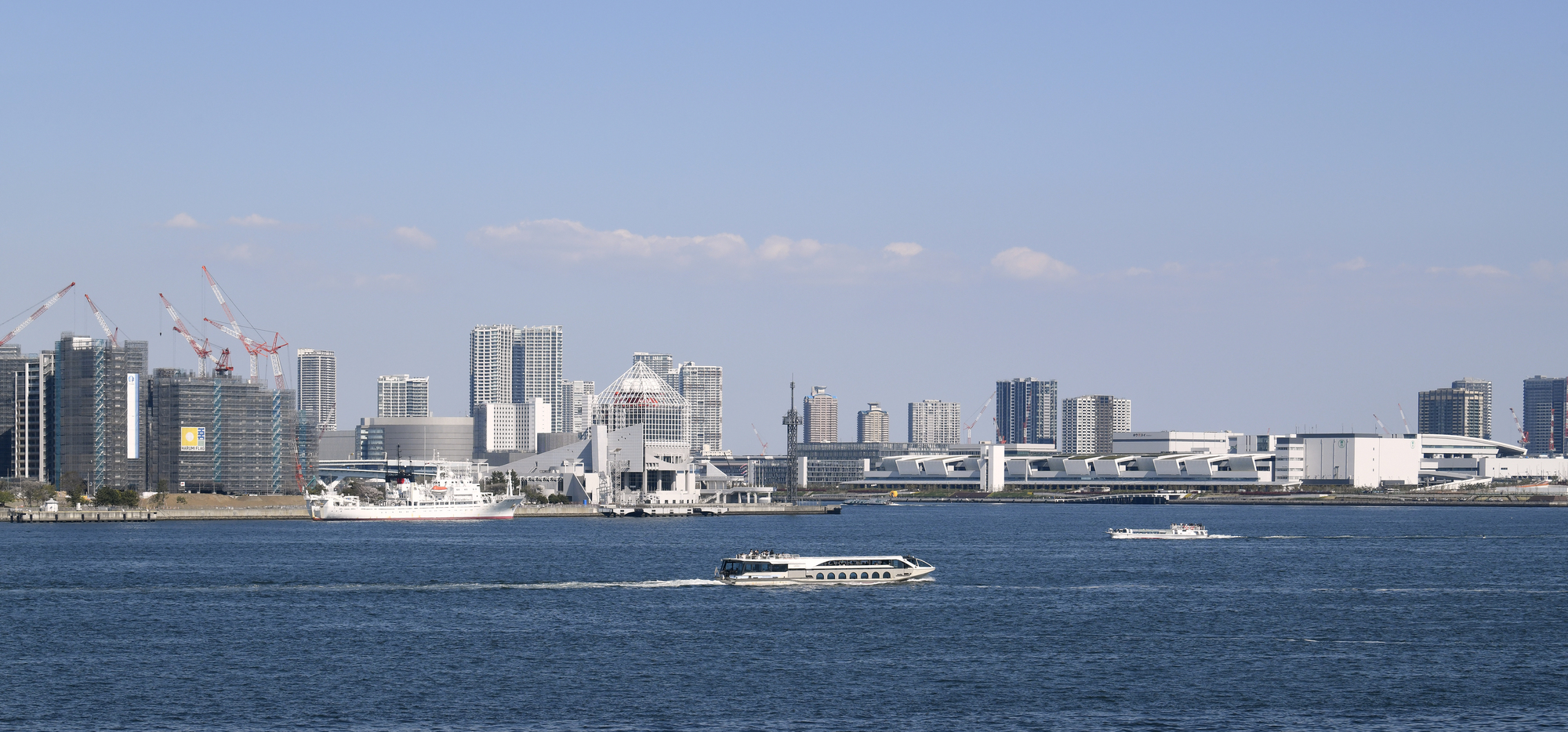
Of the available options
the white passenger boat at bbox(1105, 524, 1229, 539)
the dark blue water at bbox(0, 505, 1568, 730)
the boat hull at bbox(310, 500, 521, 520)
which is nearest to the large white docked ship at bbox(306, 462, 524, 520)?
the boat hull at bbox(310, 500, 521, 520)

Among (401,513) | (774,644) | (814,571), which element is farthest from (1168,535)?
(401,513)

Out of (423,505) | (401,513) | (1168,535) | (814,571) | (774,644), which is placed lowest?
(401,513)

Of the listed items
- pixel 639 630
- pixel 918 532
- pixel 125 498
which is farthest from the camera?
pixel 125 498

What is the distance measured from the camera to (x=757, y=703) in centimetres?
4750

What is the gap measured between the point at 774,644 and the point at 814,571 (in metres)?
24.8

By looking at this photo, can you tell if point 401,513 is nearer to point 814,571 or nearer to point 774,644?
point 814,571

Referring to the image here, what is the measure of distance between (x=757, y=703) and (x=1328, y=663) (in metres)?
20.4

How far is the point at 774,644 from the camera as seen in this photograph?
5981 cm

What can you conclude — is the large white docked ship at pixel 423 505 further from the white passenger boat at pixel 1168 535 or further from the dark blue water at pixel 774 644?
the white passenger boat at pixel 1168 535

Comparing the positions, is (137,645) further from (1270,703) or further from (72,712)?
(1270,703)

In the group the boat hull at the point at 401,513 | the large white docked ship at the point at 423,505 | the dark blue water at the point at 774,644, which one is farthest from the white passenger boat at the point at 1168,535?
the boat hull at the point at 401,513

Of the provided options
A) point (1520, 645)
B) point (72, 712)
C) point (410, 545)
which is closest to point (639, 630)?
point (72, 712)

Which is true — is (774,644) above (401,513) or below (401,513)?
above

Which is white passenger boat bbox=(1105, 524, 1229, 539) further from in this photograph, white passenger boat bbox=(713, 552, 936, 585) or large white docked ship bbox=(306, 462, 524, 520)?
large white docked ship bbox=(306, 462, 524, 520)
